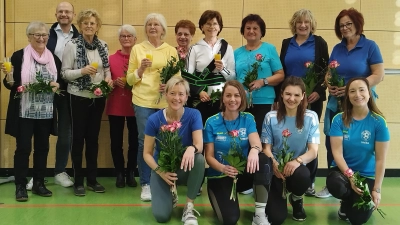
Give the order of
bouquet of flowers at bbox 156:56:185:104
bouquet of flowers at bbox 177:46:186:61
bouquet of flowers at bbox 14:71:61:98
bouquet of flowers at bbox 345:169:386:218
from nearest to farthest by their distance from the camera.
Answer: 1. bouquet of flowers at bbox 345:169:386:218
2. bouquet of flowers at bbox 14:71:61:98
3. bouquet of flowers at bbox 156:56:185:104
4. bouquet of flowers at bbox 177:46:186:61

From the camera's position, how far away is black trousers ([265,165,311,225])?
3395 millimetres

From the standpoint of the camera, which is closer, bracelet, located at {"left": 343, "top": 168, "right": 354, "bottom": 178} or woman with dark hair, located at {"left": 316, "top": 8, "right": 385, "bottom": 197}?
bracelet, located at {"left": 343, "top": 168, "right": 354, "bottom": 178}

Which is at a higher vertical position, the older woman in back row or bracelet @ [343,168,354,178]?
the older woman in back row

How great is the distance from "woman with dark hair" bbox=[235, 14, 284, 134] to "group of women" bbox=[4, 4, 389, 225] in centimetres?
1

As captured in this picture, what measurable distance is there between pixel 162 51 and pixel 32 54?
124 centimetres

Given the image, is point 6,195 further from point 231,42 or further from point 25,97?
point 231,42

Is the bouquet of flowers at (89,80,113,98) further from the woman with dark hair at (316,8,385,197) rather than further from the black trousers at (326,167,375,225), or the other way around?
the black trousers at (326,167,375,225)

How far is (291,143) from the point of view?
356cm

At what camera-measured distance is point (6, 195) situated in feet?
14.0

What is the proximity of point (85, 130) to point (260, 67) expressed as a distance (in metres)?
1.88

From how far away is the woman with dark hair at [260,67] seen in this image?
4.18m

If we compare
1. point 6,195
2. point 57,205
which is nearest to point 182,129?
point 57,205

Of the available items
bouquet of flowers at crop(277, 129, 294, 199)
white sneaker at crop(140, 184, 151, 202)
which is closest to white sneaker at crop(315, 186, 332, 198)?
bouquet of flowers at crop(277, 129, 294, 199)

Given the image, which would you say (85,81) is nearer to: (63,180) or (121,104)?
(121,104)
